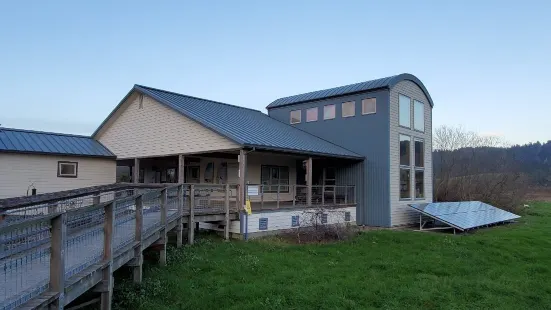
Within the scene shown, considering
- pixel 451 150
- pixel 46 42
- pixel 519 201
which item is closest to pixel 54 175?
pixel 46 42

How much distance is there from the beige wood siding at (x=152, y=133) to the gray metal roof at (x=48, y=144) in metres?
0.88

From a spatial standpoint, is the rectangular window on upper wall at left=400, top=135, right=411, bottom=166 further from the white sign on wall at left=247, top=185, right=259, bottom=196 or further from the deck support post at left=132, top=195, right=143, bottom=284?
the deck support post at left=132, top=195, right=143, bottom=284

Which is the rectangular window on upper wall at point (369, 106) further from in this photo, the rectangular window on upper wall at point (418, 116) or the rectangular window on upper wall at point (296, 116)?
the rectangular window on upper wall at point (296, 116)

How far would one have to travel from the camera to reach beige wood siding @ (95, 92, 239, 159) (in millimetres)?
15711

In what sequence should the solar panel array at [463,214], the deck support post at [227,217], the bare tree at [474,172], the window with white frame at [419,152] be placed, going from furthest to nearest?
the bare tree at [474,172], the window with white frame at [419,152], the solar panel array at [463,214], the deck support post at [227,217]

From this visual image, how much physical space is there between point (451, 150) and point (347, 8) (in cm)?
2677

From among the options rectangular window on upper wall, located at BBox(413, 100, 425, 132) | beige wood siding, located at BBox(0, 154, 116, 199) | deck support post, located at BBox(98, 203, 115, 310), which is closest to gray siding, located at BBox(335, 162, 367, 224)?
rectangular window on upper wall, located at BBox(413, 100, 425, 132)

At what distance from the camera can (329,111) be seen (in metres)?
21.0

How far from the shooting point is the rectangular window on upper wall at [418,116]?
68.4ft

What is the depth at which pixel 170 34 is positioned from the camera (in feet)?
63.9

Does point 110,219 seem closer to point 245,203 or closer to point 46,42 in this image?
point 245,203

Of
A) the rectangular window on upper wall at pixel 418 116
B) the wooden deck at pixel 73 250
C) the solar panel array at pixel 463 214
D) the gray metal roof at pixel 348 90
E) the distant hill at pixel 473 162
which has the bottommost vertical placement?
the solar panel array at pixel 463 214

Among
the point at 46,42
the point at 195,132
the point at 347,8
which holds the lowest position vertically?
the point at 195,132

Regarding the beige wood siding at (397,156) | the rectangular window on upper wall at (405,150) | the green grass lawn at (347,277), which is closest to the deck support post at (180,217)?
the green grass lawn at (347,277)
